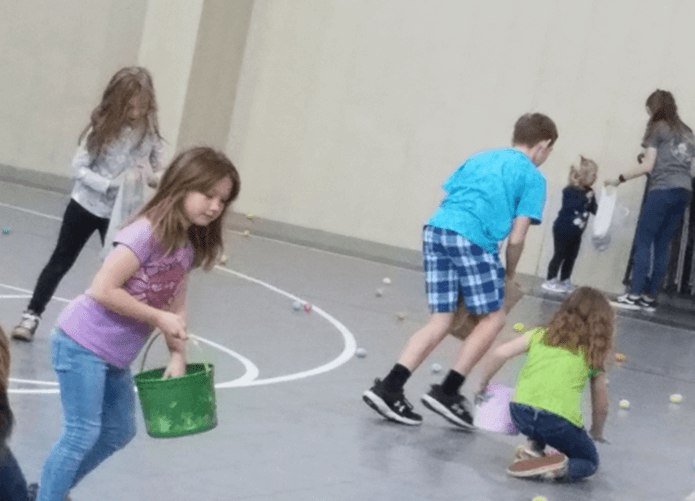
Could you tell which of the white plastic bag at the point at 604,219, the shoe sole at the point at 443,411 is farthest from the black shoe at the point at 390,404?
the white plastic bag at the point at 604,219

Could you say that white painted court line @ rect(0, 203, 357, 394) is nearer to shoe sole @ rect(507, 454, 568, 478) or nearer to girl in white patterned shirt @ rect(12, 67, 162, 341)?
girl in white patterned shirt @ rect(12, 67, 162, 341)

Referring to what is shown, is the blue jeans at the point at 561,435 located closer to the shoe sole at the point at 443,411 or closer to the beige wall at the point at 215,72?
the shoe sole at the point at 443,411

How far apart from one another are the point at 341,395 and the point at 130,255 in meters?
3.14

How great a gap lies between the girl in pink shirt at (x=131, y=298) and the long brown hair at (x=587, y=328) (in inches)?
92.8

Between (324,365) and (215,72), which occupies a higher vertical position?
(215,72)

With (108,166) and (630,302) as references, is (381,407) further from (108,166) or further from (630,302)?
(630,302)

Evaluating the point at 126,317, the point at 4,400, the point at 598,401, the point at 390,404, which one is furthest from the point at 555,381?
the point at 4,400

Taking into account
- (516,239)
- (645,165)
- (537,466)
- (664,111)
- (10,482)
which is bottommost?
(537,466)

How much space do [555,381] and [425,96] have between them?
957 centimetres

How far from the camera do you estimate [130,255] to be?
4273 mm

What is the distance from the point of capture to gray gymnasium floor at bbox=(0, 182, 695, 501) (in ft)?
17.9

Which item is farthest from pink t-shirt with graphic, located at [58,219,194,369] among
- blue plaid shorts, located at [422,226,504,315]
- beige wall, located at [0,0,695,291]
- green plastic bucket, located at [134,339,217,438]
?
beige wall, located at [0,0,695,291]

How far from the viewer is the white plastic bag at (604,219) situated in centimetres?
1377

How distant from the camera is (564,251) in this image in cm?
1391
